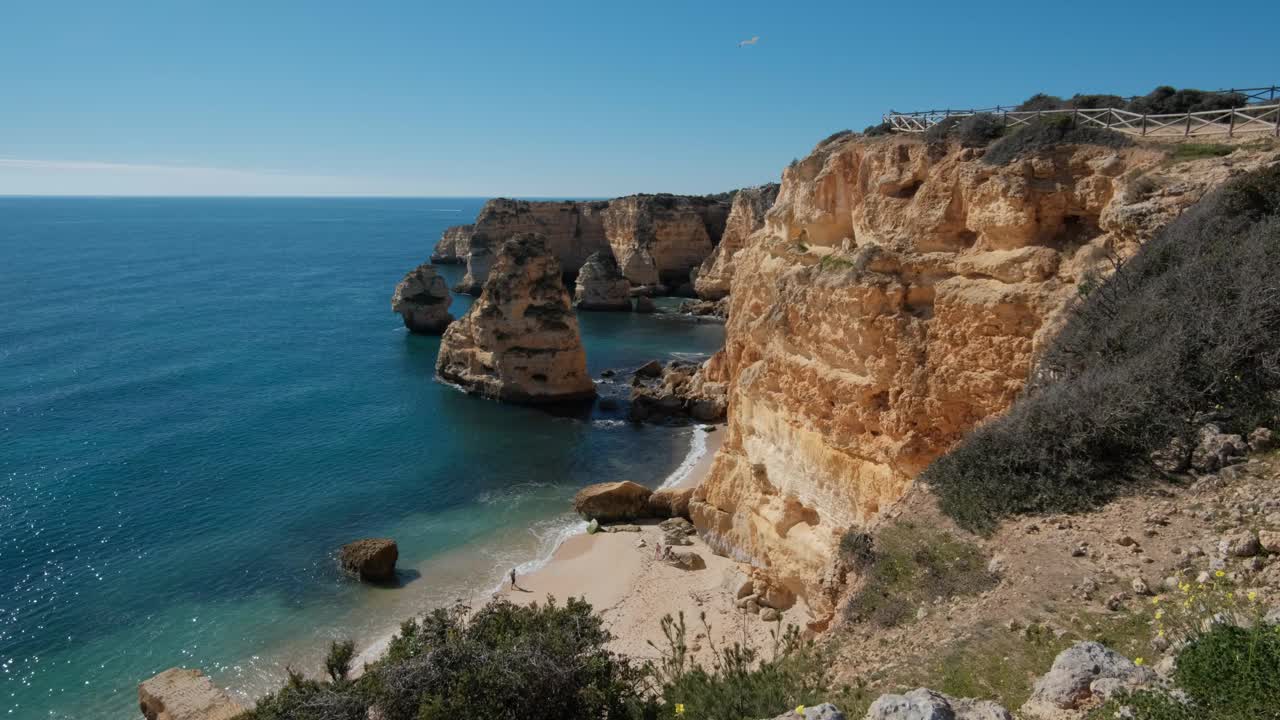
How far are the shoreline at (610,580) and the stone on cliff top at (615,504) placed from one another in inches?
24.5

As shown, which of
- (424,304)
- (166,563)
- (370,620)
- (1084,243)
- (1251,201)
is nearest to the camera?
(1251,201)

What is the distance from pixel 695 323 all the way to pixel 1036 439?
175 ft

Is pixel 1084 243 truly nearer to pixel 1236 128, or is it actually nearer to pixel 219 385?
pixel 1236 128

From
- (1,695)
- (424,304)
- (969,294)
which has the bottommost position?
(1,695)

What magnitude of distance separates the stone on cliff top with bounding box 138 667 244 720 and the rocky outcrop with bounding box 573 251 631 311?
55.6 m

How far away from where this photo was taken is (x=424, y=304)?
58.7 m

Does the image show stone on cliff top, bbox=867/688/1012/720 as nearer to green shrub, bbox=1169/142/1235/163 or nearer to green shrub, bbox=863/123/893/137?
green shrub, bbox=1169/142/1235/163

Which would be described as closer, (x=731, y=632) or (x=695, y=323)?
(x=731, y=632)

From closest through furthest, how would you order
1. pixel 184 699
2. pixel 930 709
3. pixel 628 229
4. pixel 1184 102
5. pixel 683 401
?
1. pixel 930 709
2. pixel 184 699
3. pixel 1184 102
4. pixel 683 401
5. pixel 628 229

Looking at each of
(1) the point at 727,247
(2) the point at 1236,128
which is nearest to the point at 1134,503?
(2) the point at 1236,128

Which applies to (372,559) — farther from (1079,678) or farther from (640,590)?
(1079,678)

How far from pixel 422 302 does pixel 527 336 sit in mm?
19999

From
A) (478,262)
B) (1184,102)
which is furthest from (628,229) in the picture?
(1184,102)

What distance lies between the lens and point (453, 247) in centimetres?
10638
